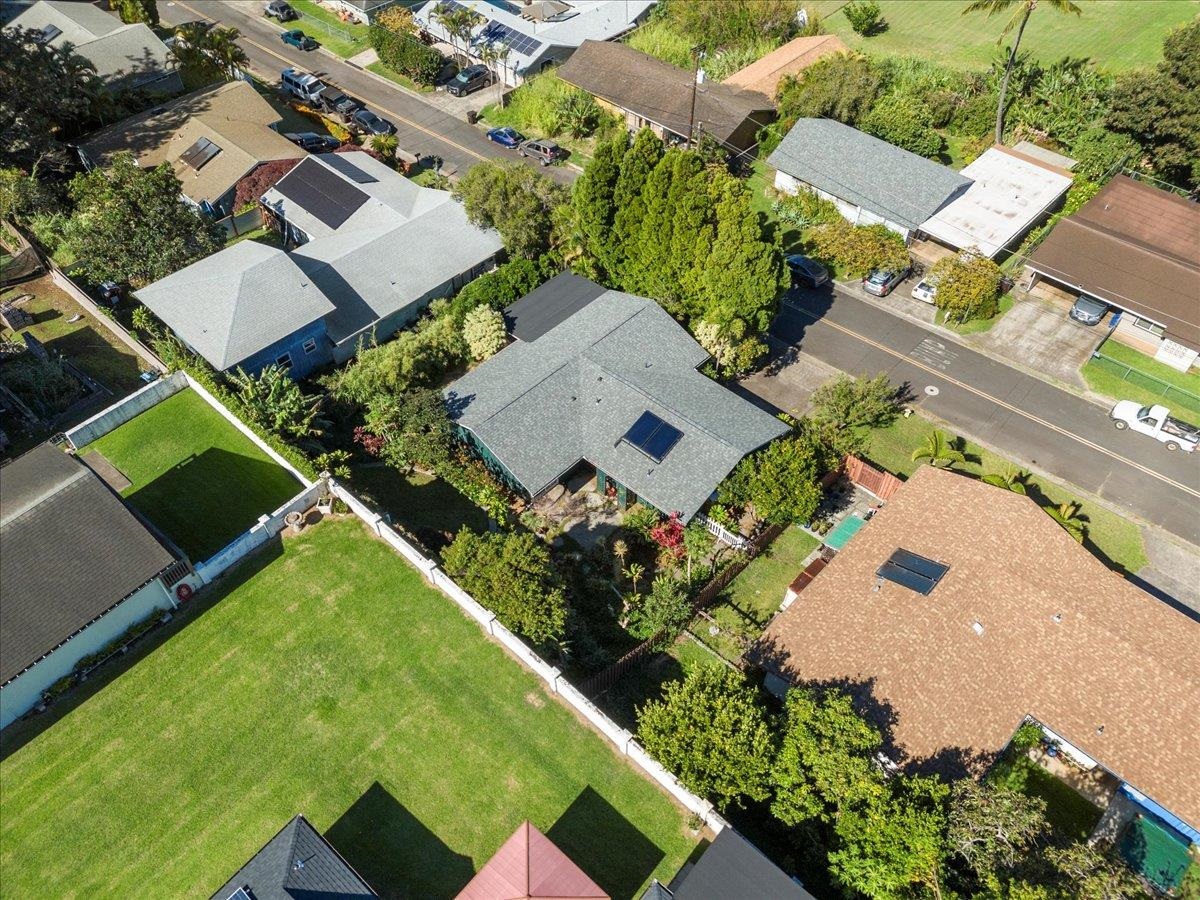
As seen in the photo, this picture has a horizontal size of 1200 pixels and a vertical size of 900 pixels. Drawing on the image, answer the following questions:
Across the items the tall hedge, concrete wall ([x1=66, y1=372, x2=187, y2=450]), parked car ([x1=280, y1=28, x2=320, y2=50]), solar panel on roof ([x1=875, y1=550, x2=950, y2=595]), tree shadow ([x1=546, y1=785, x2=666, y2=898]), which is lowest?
tree shadow ([x1=546, y1=785, x2=666, y2=898])

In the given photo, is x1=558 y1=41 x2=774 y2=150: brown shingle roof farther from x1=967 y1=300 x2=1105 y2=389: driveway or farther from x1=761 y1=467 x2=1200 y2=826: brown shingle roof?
x1=761 y1=467 x2=1200 y2=826: brown shingle roof

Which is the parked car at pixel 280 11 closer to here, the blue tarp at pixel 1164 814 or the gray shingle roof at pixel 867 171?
the gray shingle roof at pixel 867 171

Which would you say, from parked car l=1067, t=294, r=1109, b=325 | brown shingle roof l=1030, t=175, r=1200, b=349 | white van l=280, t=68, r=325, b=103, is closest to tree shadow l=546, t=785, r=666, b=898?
brown shingle roof l=1030, t=175, r=1200, b=349

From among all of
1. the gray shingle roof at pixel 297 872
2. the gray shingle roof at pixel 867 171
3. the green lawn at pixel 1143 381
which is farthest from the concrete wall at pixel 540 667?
the gray shingle roof at pixel 867 171

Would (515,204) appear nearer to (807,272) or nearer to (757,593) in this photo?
(807,272)

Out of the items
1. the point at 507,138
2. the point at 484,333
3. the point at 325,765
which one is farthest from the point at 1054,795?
the point at 507,138

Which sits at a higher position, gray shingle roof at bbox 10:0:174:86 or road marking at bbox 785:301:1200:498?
gray shingle roof at bbox 10:0:174:86

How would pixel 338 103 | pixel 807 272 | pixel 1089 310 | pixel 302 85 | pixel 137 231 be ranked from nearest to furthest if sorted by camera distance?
pixel 137 231 → pixel 1089 310 → pixel 807 272 → pixel 338 103 → pixel 302 85
